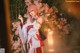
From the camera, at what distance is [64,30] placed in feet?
11.5

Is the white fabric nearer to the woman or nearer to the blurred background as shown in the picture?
the woman

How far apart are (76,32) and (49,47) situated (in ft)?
1.65

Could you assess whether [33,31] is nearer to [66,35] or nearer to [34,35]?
[34,35]

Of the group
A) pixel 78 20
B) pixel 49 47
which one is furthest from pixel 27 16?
pixel 78 20

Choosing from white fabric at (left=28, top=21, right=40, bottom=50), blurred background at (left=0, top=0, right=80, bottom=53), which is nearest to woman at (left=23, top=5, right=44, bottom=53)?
white fabric at (left=28, top=21, right=40, bottom=50)

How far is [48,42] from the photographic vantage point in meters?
3.49

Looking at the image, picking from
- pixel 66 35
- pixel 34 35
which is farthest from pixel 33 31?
pixel 66 35

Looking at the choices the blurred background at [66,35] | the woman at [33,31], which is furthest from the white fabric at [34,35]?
the blurred background at [66,35]

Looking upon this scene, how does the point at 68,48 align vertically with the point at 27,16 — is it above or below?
below

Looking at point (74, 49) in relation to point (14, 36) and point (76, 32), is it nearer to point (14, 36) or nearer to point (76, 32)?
point (76, 32)

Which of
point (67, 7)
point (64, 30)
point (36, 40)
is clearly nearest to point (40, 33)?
point (36, 40)

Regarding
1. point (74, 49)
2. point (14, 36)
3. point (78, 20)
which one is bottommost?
point (74, 49)

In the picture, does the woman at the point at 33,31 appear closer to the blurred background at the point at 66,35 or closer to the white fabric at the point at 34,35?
the white fabric at the point at 34,35

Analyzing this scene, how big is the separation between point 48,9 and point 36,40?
54 cm
